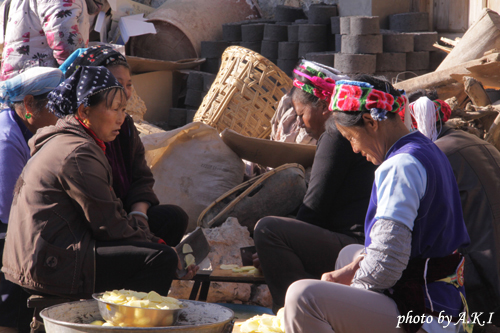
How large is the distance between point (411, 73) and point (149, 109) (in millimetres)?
3339

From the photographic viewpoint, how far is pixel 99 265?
7.65 feet

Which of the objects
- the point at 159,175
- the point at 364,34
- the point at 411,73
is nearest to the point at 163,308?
the point at 159,175

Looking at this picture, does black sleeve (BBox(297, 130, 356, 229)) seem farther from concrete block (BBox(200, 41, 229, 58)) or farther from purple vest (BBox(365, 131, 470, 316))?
concrete block (BBox(200, 41, 229, 58))

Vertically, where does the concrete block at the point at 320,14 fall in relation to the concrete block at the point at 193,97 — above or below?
above

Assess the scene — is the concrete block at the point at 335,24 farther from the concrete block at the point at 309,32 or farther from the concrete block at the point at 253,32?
the concrete block at the point at 253,32

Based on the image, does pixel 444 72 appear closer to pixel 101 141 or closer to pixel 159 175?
pixel 159 175

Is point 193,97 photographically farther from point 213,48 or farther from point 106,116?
point 106,116

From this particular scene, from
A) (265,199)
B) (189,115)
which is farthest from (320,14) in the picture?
(265,199)

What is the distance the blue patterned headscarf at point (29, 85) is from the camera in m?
2.87

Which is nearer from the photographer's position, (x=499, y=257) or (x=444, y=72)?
(x=499, y=257)

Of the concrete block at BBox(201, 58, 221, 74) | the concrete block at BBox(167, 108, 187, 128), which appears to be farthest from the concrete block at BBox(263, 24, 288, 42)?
the concrete block at BBox(167, 108, 187, 128)

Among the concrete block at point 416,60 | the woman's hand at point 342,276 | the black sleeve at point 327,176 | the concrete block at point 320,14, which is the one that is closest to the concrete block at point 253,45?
the concrete block at point 320,14

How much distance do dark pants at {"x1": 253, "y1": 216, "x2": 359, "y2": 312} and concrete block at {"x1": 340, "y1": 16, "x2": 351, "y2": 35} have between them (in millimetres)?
3939

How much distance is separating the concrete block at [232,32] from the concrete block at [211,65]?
1.08 feet
